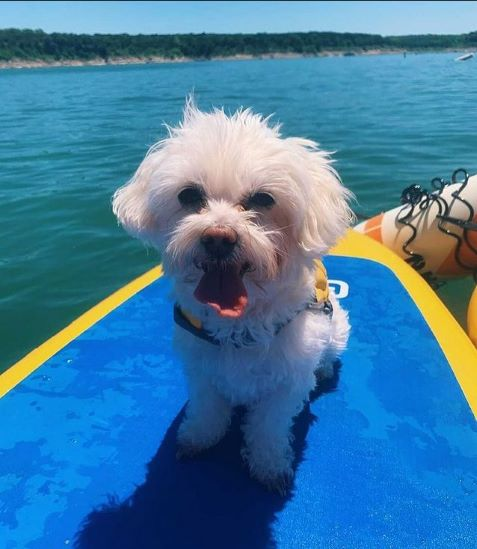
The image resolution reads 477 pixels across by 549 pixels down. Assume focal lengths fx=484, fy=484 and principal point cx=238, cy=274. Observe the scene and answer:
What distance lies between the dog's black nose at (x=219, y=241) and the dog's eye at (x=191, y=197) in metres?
0.18

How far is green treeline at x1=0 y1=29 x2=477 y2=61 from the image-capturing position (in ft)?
276

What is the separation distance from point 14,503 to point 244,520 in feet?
3.06

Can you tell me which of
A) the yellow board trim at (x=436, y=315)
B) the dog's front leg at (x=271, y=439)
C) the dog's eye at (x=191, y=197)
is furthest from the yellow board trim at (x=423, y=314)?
the dog's eye at (x=191, y=197)

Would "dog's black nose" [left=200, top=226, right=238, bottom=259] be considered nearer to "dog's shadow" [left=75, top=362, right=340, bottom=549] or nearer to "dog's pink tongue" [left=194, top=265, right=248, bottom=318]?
"dog's pink tongue" [left=194, top=265, right=248, bottom=318]

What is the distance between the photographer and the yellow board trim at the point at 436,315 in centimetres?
252

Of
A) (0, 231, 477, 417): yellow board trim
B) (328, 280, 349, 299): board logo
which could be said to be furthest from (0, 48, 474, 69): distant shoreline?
(328, 280, 349, 299): board logo

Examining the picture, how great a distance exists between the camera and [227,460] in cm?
217

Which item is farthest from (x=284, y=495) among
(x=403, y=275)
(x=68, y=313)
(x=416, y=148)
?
(x=416, y=148)

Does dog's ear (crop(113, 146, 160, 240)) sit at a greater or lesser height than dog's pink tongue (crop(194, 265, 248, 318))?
greater

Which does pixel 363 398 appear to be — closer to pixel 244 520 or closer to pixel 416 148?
pixel 244 520

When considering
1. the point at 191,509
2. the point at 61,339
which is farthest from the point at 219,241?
the point at 61,339

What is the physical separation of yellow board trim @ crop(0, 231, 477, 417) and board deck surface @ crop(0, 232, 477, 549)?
2 cm

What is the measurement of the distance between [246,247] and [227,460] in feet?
3.77

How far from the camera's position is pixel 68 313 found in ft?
14.6
